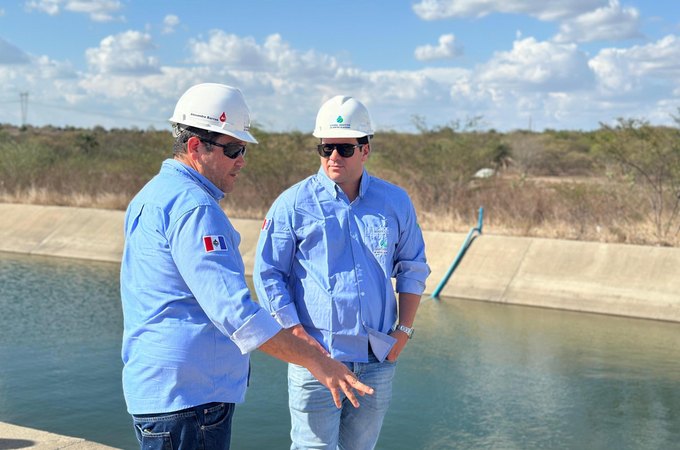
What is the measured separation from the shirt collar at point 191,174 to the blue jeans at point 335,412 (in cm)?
99

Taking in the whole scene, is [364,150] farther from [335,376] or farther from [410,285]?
[335,376]

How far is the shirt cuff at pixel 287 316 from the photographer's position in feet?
11.0

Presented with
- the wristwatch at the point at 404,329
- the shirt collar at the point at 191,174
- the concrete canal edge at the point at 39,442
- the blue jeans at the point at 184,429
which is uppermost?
the shirt collar at the point at 191,174

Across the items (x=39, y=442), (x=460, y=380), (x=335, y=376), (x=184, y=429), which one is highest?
(x=335, y=376)

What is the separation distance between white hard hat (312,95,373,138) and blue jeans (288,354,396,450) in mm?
999

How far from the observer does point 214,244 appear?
2.41 meters

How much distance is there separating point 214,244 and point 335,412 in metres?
1.28

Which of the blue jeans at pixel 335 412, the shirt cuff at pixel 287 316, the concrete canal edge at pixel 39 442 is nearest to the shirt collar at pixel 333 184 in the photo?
the shirt cuff at pixel 287 316

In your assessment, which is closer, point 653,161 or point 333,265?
point 333,265

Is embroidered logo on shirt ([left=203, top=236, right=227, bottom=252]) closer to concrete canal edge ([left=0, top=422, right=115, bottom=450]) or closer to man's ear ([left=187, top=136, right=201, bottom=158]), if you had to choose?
man's ear ([left=187, top=136, right=201, bottom=158])

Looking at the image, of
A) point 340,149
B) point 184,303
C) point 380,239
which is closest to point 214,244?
point 184,303

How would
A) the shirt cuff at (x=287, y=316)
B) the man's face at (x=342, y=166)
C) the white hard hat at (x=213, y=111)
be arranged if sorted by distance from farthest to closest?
the man's face at (x=342, y=166)
the shirt cuff at (x=287, y=316)
the white hard hat at (x=213, y=111)

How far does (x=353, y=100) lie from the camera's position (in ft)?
12.1

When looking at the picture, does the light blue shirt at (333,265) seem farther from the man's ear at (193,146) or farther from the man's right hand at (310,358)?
the man's ear at (193,146)
